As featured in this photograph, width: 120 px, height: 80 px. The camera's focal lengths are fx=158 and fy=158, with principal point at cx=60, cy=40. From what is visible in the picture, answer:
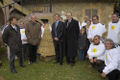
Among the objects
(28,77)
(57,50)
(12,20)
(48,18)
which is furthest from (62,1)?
(28,77)

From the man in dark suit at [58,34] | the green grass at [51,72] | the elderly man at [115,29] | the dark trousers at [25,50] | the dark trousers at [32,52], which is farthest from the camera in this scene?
the dark trousers at [25,50]

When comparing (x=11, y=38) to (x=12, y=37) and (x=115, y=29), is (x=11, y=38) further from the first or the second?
(x=115, y=29)

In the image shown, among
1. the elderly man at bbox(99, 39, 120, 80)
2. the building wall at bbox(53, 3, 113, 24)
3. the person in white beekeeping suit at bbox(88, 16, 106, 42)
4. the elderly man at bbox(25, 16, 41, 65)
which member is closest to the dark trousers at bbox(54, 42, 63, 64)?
the elderly man at bbox(25, 16, 41, 65)

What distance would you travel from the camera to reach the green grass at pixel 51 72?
15.5 feet

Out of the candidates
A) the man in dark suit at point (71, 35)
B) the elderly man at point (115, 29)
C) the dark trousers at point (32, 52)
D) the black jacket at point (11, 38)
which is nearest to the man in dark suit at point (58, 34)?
the man in dark suit at point (71, 35)

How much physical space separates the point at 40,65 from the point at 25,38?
1.14 m

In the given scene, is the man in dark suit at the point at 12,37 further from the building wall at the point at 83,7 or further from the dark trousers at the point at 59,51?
the building wall at the point at 83,7

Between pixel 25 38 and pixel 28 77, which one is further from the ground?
pixel 25 38

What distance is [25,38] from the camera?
5.81 metres

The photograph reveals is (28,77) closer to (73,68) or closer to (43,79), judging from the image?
(43,79)

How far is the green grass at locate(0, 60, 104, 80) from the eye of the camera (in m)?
4.73

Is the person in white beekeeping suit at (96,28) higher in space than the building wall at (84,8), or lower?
lower

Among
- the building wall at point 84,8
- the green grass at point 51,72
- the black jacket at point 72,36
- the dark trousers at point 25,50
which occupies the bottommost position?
the green grass at point 51,72

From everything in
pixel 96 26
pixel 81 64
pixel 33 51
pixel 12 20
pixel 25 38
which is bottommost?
pixel 81 64
